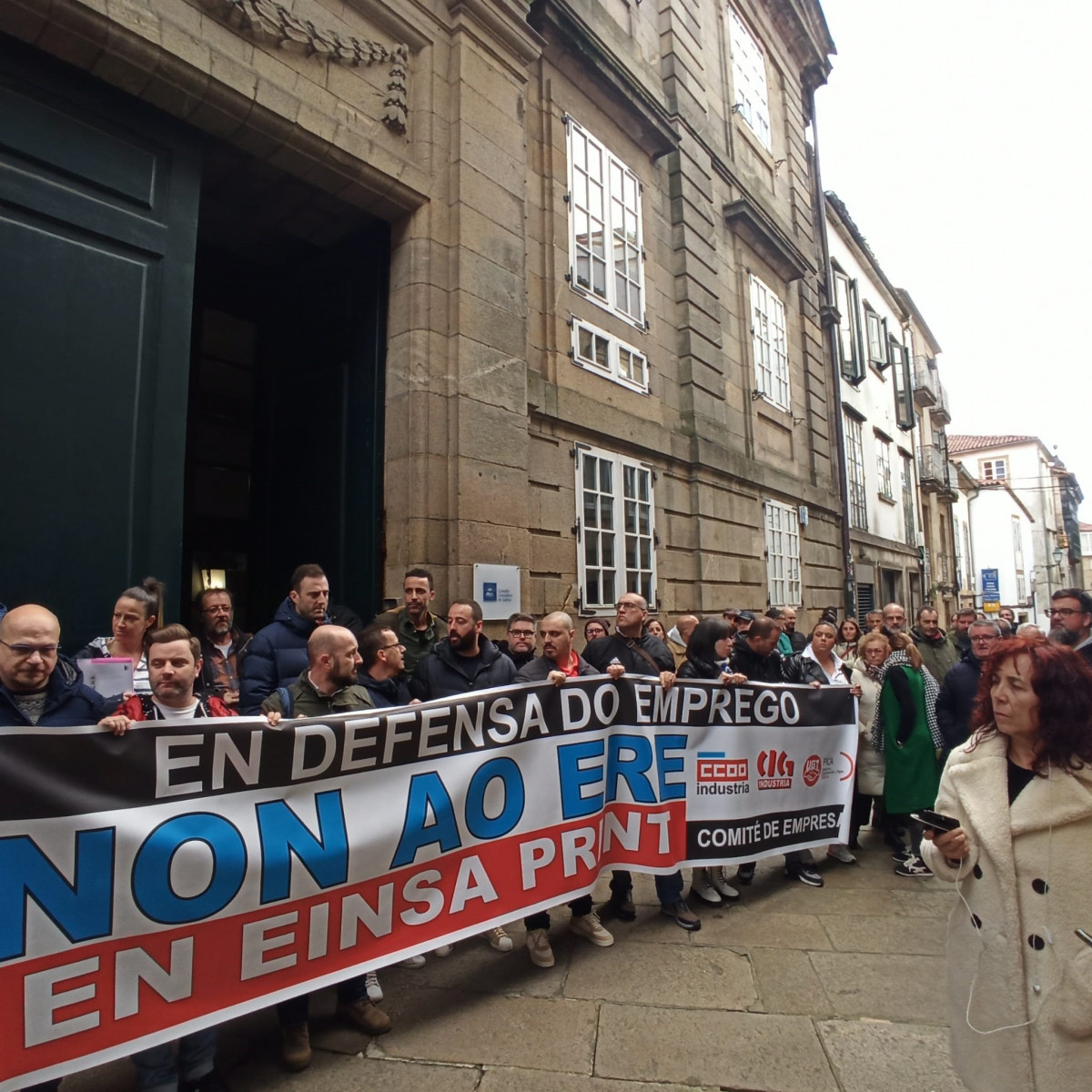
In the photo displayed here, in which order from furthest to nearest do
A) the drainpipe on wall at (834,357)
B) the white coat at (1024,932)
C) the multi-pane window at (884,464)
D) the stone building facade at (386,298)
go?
the multi-pane window at (884,464)
the drainpipe on wall at (834,357)
the stone building facade at (386,298)
the white coat at (1024,932)

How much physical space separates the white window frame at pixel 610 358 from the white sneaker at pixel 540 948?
20.3ft

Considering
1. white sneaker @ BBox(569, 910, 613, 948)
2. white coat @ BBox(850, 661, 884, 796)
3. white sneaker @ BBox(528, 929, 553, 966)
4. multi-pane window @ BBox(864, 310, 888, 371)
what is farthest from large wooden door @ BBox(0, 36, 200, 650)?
multi-pane window @ BBox(864, 310, 888, 371)

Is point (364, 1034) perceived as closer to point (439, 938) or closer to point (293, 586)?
point (439, 938)

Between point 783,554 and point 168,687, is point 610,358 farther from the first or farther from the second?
point 168,687

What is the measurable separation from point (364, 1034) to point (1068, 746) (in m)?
2.74

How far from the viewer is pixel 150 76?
179 inches

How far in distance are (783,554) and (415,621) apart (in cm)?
933

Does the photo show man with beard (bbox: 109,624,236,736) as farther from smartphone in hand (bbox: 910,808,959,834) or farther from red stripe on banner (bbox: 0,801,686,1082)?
smartphone in hand (bbox: 910,808,959,834)

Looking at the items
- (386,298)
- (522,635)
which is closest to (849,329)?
(386,298)

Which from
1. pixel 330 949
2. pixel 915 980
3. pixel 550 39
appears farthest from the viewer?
pixel 550 39

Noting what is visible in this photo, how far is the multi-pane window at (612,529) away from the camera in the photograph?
315 inches


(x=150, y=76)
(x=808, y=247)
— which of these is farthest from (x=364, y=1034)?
(x=808, y=247)

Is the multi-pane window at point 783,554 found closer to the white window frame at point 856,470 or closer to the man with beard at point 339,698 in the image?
the white window frame at point 856,470

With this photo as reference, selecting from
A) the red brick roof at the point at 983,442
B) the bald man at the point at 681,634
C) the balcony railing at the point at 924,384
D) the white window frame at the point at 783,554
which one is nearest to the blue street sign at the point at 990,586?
the balcony railing at the point at 924,384
